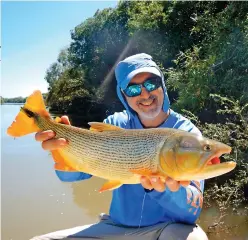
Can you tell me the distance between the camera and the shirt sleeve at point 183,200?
92.7 inches

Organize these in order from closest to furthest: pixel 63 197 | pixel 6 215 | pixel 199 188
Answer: pixel 199 188
pixel 6 215
pixel 63 197

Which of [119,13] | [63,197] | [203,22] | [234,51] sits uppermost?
[119,13]

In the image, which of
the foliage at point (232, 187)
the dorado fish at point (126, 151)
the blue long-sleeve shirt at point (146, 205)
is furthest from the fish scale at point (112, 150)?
the foliage at point (232, 187)

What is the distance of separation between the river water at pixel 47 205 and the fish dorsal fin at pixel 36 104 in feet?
10.1

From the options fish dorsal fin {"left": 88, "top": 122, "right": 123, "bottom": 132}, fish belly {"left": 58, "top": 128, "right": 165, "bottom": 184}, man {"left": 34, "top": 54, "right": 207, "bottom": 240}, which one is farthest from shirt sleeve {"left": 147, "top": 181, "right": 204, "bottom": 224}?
fish dorsal fin {"left": 88, "top": 122, "right": 123, "bottom": 132}

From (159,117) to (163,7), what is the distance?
14.2 metres

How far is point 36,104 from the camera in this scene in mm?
2422

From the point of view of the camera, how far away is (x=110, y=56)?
2312cm

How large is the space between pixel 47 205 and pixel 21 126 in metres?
4.44

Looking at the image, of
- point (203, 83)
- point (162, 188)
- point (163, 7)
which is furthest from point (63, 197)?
point (163, 7)

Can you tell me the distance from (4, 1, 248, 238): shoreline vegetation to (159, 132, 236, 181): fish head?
2894 millimetres

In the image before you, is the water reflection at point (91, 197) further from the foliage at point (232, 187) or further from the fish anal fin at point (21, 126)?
the fish anal fin at point (21, 126)

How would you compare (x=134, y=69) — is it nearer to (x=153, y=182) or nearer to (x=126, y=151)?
(x=126, y=151)

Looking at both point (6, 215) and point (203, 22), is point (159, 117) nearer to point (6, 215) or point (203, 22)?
→ point (6, 215)
